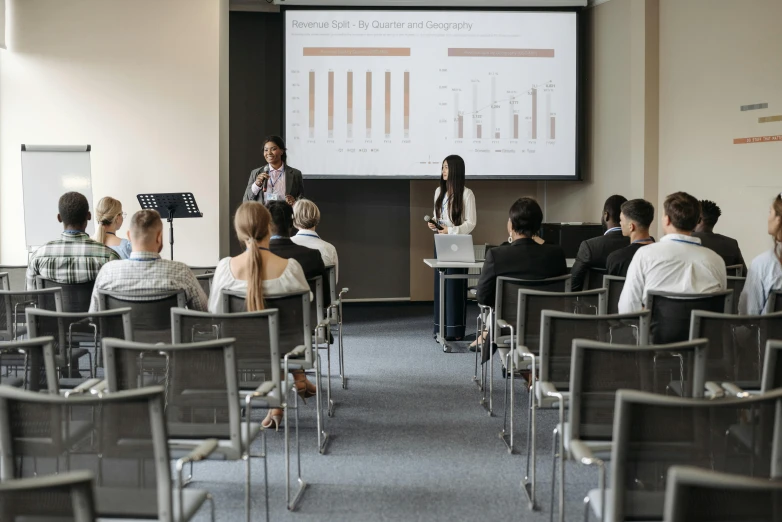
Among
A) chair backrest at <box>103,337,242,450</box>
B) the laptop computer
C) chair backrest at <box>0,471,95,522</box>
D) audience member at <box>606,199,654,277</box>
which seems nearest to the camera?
chair backrest at <box>0,471,95,522</box>

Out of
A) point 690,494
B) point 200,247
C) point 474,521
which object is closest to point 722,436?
point 690,494

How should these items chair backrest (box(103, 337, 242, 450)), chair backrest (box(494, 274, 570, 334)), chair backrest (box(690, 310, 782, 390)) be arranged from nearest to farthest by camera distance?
chair backrest (box(103, 337, 242, 450)) → chair backrest (box(690, 310, 782, 390)) → chair backrest (box(494, 274, 570, 334))

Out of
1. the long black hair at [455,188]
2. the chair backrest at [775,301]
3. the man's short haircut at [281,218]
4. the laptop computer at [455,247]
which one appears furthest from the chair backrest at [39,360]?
the long black hair at [455,188]

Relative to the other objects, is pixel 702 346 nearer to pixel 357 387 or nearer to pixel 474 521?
pixel 474 521

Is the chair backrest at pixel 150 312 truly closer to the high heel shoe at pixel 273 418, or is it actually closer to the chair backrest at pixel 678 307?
the high heel shoe at pixel 273 418

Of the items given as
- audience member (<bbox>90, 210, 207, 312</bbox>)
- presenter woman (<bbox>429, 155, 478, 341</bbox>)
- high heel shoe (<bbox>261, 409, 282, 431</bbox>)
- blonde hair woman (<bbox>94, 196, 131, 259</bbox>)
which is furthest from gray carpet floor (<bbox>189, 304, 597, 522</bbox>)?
blonde hair woman (<bbox>94, 196, 131, 259</bbox>)

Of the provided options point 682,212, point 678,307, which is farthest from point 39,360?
point 682,212

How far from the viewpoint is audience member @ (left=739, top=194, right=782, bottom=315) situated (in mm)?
3461

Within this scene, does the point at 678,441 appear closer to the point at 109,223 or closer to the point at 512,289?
the point at 512,289

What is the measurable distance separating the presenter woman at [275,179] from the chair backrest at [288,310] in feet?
11.1

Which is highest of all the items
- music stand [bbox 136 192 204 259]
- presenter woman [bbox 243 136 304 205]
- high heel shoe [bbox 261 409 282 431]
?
presenter woman [bbox 243 136 304 205]

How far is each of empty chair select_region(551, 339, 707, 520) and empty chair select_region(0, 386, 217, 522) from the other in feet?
3.85

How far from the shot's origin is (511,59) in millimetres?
7945

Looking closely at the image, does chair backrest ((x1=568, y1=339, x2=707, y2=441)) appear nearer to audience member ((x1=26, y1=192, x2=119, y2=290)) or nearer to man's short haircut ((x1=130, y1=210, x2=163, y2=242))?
man's short haircut ((x1=130, y1=210, x2=163, y2=242))
